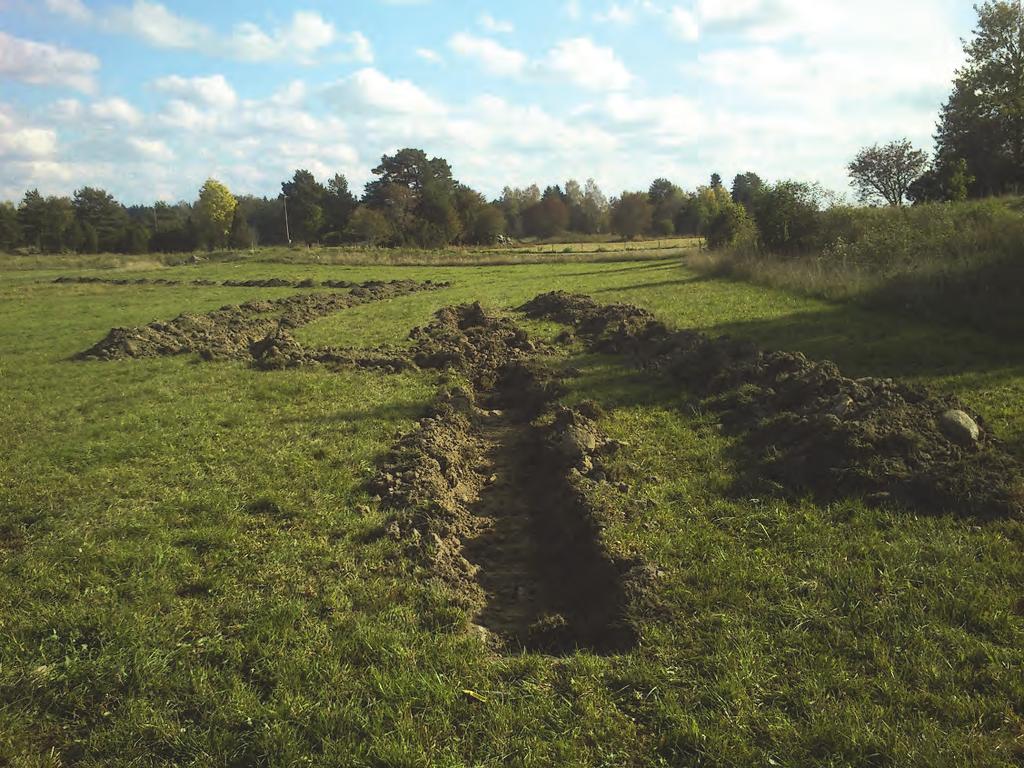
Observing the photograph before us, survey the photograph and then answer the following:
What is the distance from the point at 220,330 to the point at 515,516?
14.9 metres

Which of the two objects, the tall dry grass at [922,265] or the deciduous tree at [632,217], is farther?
the deciduous tree at [632,217]

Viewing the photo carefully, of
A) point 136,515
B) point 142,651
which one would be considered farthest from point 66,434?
point 142,651

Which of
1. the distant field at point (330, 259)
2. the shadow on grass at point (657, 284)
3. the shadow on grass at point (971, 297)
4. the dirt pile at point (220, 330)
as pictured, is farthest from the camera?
the distant field at point (330, 259)

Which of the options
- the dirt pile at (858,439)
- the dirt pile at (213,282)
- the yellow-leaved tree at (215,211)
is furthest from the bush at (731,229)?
the yellow-leaved tree at (215,211)

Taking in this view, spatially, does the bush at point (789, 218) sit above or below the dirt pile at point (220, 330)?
above

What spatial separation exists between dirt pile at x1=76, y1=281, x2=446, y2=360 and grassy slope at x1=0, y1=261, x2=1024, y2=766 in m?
7.65

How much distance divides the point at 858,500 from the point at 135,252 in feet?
310

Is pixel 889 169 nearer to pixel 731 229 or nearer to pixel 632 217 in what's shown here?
pixel 731 229

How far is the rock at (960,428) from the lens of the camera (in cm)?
626

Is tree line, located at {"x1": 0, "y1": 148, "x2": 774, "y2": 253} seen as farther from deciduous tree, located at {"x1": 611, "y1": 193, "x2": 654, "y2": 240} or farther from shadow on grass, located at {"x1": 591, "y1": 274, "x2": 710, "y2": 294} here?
shadow on grass, located at {"x1": 591, "y1": 274, "x2": 710, "y2": 294}

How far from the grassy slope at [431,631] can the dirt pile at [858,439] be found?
1.28 ft

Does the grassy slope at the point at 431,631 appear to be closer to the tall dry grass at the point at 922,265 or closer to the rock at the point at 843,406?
the rock at the point at 843,406

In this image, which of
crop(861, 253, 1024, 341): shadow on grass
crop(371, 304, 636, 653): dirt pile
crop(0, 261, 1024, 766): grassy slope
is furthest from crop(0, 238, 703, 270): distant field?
crop(0, 261, 1024, 766): grassy slope

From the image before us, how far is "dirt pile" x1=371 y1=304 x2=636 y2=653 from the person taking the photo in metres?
4.71
